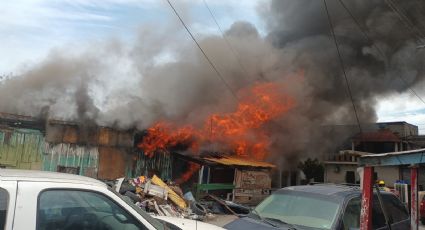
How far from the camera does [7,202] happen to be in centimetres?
225

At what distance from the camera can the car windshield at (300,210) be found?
525cm

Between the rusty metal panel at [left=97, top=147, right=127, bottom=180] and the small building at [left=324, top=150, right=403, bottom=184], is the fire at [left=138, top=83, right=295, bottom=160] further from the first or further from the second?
the small building at [left=324, top=150, right=403, bottom=184]

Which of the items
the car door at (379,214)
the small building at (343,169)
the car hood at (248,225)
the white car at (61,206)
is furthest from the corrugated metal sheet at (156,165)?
the small building at (343,169)

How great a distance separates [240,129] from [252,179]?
140 inches

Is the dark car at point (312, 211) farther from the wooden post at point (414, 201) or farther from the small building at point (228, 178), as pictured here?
the small building at point (228, 178)

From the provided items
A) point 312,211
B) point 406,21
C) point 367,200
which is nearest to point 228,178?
point 406,21

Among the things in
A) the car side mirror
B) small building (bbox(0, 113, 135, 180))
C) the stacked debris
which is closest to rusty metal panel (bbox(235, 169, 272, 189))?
the stacked debris

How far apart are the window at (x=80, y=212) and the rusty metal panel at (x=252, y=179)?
14344 mm

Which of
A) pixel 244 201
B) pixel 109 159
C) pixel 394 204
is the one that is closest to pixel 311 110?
pixel 244 201

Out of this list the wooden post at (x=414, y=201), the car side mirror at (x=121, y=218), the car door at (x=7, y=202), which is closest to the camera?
the car door at (x=7, y=202)

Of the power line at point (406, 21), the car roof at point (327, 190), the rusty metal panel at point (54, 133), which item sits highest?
the power line at point (406, 21)

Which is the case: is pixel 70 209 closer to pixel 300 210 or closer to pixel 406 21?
pixel 300 210

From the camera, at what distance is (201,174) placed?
16.4 m

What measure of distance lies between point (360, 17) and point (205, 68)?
8.39 m
